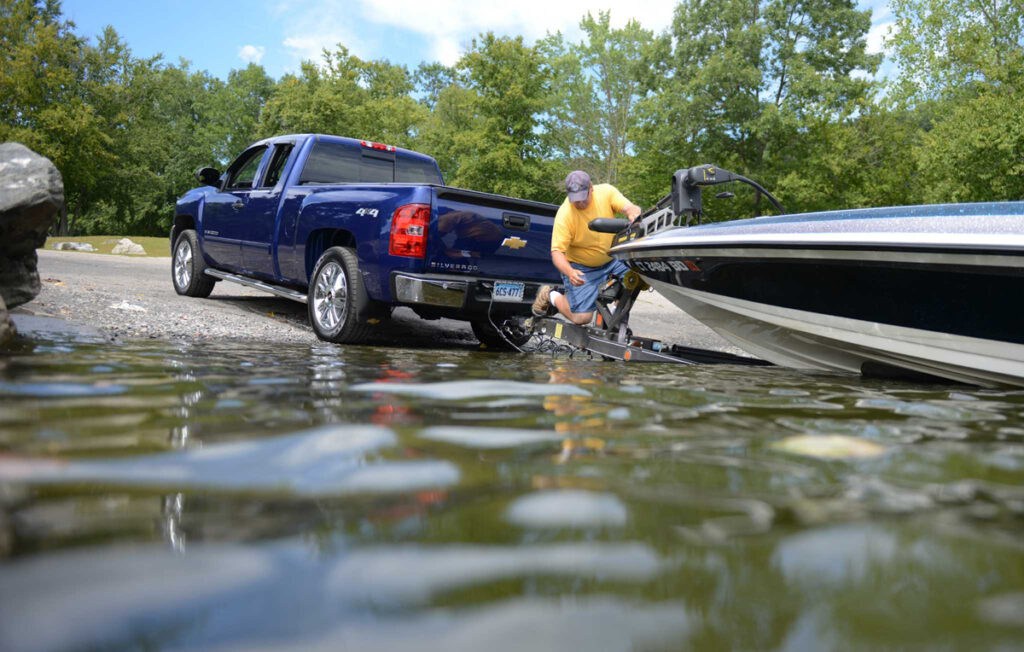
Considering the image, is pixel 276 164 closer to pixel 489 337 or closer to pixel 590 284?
pixel 489 337

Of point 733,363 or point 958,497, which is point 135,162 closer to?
point 733,363

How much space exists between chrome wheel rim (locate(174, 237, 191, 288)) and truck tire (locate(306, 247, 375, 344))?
3.39 m

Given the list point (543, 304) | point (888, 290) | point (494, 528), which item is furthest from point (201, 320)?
point (494, 528)

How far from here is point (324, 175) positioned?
7.16m

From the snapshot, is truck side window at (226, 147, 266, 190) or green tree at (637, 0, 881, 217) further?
green tree at (637, 0, 881, 217)

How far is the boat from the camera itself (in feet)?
11.4

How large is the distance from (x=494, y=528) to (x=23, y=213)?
17.2ft

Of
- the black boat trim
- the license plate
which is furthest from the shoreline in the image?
the black boat trim

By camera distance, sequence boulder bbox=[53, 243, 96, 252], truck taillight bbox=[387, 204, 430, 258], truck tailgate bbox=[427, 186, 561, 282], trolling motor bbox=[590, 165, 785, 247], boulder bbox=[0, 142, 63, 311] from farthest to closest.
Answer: boulder bbox=[53, 243, 96, 252] → truck tailgate bbox=[427, 186, 561, 282] → truck taillight bbox=[387, 204, 430, 258] → boulder bbox=[0, 142, 63, 311] → trolling motor bbox=[590, 165, 785, 247]

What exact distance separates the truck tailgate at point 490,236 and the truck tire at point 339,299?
0.68 meters

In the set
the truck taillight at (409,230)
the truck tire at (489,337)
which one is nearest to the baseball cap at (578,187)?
the truck taillight at (409,230)

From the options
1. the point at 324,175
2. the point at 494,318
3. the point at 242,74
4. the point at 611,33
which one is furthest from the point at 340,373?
the point at 242,74

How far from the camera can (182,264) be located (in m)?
9.23

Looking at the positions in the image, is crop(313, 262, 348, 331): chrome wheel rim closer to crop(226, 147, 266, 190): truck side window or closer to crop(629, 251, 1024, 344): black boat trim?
crop(226, 147, 266, 190): truck side window
